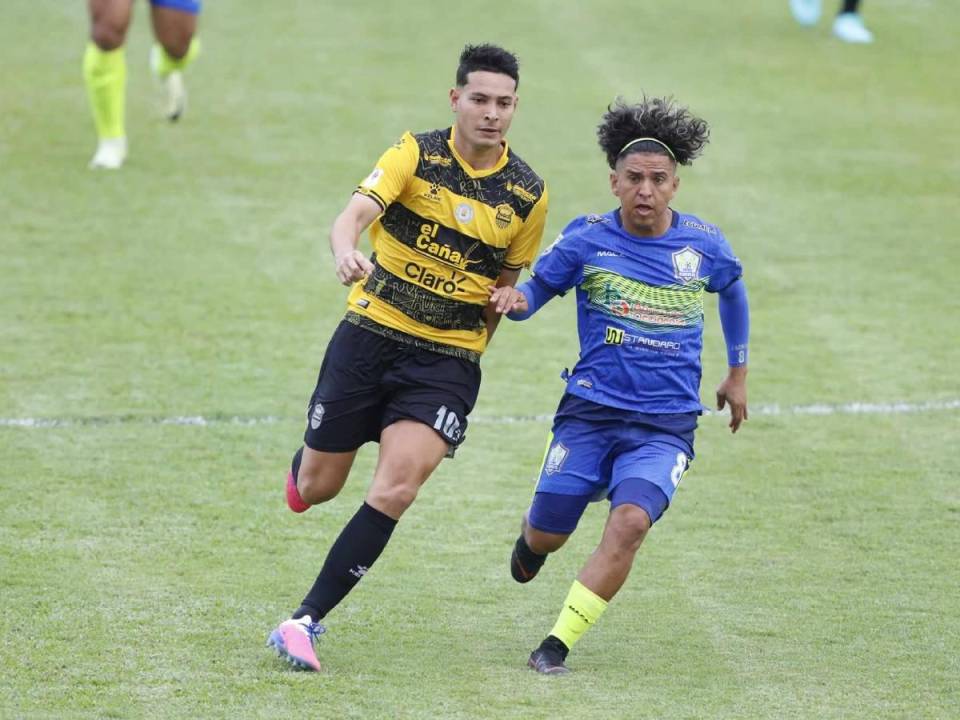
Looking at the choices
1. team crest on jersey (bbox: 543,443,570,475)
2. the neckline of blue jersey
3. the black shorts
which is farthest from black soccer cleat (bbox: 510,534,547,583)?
the neckline of blue jersey

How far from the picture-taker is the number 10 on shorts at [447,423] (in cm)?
580

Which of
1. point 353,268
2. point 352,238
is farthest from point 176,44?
point 353,268

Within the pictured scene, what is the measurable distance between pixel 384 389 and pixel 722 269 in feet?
4.09

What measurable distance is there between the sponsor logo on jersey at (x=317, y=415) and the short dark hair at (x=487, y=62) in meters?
1.23

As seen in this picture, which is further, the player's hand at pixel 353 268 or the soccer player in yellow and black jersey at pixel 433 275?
the soccer player in yellow and black jersey at pixel 433 275

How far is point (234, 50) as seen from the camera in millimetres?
17234

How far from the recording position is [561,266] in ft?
19.5

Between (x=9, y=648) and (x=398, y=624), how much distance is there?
1335mm

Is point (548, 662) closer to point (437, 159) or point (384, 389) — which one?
point (384, 389)

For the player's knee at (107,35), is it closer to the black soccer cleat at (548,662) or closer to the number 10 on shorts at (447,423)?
the number 10 on shorts at (447,423)

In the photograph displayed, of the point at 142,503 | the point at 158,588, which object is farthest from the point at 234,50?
the point at 158,588

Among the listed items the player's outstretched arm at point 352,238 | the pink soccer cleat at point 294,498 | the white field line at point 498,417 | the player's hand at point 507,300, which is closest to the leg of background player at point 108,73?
the white field line at point 498,417

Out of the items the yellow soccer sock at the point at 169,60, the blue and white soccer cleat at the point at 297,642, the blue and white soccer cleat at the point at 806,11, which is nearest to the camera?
the blue and white soccer cleat at the point at 297,642

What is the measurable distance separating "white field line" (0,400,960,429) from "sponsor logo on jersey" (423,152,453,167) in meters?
2.83
